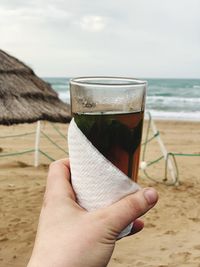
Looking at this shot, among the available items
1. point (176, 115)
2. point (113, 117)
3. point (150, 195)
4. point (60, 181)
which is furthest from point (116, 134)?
point (176, 115)

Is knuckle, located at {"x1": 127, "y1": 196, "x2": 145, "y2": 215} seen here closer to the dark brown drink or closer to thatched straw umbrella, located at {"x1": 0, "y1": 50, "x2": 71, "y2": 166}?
the dark brown drink

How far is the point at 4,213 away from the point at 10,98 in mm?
2047

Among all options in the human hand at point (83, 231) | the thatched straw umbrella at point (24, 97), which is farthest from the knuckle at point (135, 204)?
the thatched straw umbrella at point (24, 97)

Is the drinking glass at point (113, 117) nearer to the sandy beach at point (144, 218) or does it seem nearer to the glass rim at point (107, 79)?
the glass rim at point (107, 79)

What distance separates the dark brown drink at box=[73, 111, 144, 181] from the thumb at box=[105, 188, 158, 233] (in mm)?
59

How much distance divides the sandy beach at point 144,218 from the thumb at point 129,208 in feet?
10.7

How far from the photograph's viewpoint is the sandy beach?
14.6 ft

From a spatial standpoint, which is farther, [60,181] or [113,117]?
[60,181]

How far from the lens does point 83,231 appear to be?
1211 millimetres

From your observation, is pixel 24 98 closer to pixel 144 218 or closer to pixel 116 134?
pixel 144 218

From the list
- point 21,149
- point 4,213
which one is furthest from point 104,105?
point 21,149

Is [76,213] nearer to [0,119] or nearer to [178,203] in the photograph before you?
[0,119]

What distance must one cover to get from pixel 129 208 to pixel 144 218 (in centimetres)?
455

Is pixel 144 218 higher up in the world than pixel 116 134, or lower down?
lower down
